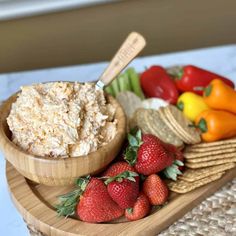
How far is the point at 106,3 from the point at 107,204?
991 mm

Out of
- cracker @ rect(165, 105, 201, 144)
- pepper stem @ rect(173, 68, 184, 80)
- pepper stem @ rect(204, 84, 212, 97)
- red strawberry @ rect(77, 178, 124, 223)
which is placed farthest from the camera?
pepper stem @ rect(173, 68, 184, 80)

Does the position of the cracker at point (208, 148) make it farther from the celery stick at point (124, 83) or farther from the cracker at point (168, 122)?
the celery stick at point (124, 83)

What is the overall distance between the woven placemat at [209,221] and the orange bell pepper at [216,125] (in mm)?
173

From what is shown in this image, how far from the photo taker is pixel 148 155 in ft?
3.63

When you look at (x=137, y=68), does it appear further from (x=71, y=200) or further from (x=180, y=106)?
(x=71, y=200)

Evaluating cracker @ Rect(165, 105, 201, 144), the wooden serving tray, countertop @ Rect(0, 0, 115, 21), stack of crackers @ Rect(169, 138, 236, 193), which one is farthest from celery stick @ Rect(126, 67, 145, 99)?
countertop @ Rect(0, 0, 115, 21)

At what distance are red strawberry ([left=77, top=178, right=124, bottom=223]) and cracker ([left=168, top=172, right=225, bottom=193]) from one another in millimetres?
142

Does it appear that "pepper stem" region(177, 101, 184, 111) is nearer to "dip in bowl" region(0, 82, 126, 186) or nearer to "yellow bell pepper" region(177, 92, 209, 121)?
"yellow bell pepper" region(177, 92, 209, 121)

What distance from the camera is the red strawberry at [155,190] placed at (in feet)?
3.61

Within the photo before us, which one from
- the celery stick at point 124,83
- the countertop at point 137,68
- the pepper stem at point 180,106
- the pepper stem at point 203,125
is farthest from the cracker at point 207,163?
the countertop at point 137,68

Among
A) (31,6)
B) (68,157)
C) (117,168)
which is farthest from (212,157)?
(31,6)

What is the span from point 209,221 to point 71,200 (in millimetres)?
281

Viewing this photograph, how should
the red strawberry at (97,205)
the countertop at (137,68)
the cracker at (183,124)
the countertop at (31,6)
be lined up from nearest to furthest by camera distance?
the red strawberry at (97,205) → the cracker at (183,124) → the countertop at (137,68) → the countertop at (31,6)

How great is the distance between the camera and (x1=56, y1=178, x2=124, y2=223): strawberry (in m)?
1.04
